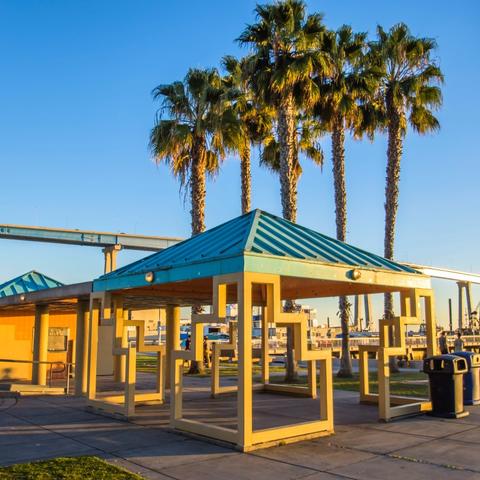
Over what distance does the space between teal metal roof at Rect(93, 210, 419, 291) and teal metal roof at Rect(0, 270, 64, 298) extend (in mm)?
10978

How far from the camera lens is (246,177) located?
25969 millimetres

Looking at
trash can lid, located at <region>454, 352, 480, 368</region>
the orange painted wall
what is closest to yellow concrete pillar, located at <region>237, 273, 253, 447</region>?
trash can lid, located at <region>454, 352, 480, 368</region>

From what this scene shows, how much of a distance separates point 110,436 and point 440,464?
220 inches

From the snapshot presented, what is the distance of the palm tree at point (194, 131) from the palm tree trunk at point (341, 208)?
14.5ft

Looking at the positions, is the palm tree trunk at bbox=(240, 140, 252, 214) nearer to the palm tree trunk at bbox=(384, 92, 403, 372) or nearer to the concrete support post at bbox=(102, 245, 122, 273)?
the palm tree trunk at bbox=(384, 92, 403, 372)

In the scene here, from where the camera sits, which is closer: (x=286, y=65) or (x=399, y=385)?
(x=399, y=385)

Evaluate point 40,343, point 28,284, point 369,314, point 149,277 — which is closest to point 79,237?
point 28,284

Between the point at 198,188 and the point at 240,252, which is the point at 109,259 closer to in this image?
the point at 198,188

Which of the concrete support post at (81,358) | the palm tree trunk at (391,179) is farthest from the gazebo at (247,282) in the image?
the palm tree trunk at (391,179)

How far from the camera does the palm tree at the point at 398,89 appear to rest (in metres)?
23.5

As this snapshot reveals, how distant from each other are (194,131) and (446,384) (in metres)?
16.3

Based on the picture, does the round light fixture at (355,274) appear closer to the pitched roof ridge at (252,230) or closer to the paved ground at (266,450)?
the pitched roof ridge at (252,230)

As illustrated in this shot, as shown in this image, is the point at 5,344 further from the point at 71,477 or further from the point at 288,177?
the point at 71,477

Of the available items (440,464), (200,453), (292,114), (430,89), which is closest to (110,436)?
(200,453)
